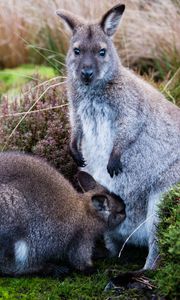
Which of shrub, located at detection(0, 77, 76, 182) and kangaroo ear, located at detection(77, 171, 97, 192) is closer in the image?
kangaroo ear, located at detection(77, 171, 97, 192)

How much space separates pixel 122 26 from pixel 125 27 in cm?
14

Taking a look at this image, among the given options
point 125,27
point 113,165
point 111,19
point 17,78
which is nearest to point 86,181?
point 113,165

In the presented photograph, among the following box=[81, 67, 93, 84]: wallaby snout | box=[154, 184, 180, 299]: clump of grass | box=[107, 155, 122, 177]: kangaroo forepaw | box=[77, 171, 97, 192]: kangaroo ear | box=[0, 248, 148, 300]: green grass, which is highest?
box=[81, 67, 93, 84]: wallaby snout

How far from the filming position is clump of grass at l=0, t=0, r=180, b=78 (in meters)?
10.1

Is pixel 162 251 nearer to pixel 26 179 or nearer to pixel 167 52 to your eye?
pixel 26 179

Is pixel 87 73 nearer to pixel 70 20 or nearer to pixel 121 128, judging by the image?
pixel 121 128

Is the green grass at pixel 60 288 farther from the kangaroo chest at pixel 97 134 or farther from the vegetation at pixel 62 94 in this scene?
the kangaroo chest at pixel 97 134

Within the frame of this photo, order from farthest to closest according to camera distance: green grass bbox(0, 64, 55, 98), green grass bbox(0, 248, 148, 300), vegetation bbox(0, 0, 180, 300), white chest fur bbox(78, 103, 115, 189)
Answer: green grass bbox(0, 64, 55, 98) → white chest fur bbox(78, 103, 115, 189) → green grass bbox(0, 248, 148, 300) → vegetation bbox(0, 0, 180, 300)

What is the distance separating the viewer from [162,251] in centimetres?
487

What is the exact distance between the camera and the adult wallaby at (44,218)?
18.4 ft

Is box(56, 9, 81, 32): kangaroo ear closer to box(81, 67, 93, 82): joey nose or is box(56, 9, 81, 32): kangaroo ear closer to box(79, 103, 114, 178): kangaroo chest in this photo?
box(81, 67, 93, 82): joey nose

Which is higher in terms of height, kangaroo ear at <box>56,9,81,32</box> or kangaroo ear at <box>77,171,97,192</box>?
kangaroo ear at <box>56,9,81,32</box>

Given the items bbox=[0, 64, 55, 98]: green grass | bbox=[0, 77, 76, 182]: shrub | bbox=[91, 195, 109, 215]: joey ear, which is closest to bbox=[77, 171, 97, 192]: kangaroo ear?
bbox=[91, 195, 109, 215]: joey ear

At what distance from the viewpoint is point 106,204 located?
19.7 feet
